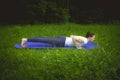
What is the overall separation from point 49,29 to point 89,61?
5.77m

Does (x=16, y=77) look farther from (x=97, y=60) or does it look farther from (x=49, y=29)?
(x=49, y=29)

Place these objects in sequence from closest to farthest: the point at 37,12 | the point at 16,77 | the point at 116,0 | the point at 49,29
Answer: the point at 16,77
the point at 49,29
the point at 37,12
the point at 116,0

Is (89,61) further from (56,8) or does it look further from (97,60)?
(56,8)

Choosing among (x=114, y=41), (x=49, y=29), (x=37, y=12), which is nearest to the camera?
(x=114, y=41)

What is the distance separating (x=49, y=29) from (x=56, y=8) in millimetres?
2571

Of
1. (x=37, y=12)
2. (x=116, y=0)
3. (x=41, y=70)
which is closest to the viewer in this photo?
(x=41, y=70)

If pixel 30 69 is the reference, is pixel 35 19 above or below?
below

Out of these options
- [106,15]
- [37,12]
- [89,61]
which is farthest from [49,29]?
[89,61]

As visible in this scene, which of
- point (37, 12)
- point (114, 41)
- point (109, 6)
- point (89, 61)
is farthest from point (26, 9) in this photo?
point (89, 61)

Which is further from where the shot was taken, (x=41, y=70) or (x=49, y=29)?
(x=49, y=29)

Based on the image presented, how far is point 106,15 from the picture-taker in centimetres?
1603

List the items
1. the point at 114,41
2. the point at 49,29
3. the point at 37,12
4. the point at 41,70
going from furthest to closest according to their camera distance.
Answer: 1. the point at 37,12
2. the point at 49,29
3. the point at 114,41
4. the point at 41,70

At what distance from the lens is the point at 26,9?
599 inches

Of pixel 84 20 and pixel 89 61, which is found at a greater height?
pixel 89 61
